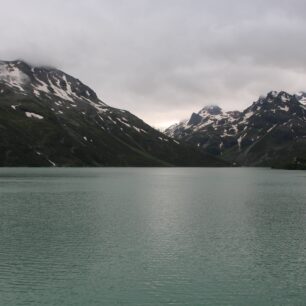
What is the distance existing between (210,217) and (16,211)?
127ft

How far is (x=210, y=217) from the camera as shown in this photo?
285ft

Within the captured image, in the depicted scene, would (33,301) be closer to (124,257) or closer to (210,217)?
(124,257)

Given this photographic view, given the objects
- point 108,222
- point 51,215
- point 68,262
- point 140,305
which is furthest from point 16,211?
point 140,305

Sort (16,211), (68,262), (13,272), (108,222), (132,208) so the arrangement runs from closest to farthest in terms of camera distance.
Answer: (13,272), (68,262), (108,222), (16,211), (132,208)

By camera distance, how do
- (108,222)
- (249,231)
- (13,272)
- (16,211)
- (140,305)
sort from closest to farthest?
(140,305), (13,272), (249,231), (108,222), (16,211)

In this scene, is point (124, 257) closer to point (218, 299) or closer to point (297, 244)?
point (218, 299)

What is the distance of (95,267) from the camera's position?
158ft

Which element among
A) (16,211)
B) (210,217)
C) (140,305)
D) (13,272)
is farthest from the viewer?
(16,211)

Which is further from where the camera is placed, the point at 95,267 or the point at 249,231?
the point at 249,231

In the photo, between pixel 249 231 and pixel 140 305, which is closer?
pixel 140 305

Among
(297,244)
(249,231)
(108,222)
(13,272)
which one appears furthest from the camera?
(108,222)

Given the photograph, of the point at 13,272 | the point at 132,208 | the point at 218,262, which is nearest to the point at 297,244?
the point at 218,262

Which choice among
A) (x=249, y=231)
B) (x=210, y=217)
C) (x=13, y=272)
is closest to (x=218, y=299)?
(x=13, y=272)

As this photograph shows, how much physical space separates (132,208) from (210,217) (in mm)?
20418
